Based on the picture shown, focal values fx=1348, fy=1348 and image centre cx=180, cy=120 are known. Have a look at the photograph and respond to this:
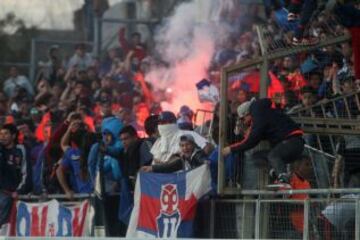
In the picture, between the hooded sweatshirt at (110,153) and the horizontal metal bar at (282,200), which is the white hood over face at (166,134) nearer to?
the horizontal metal bar at (282,200)

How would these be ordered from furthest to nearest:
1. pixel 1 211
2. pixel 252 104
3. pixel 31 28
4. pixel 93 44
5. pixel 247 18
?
pixel 31 28 → pixel 93 44 → pixel 247 18 → pixel 1 211 → pixel 252 104

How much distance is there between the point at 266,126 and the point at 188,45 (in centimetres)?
1168

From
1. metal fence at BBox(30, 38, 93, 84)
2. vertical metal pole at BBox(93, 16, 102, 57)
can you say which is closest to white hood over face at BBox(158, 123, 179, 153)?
metal fence at BBox(30, 38, 93, 84)

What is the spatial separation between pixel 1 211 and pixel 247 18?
8743mm

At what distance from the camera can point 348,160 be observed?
47.8 ft

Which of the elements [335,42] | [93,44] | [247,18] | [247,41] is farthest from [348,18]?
[93,44]

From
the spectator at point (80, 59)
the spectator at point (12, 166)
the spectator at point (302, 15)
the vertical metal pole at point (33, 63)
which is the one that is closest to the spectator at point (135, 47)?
the spectator at point (80, 59)

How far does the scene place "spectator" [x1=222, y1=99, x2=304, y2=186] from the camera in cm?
1430

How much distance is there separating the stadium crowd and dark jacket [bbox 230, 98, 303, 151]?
42 mm

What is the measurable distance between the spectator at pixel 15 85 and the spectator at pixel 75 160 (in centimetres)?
881

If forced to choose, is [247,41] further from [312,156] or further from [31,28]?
[31,28]

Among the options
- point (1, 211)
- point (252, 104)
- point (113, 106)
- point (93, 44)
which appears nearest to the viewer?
point (252, 104)

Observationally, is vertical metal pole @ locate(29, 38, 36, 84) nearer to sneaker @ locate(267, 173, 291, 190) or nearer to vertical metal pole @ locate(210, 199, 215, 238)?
vertical metal pole @ locate(210, 199, 215, 238)

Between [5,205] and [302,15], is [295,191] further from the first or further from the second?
[5,205]
